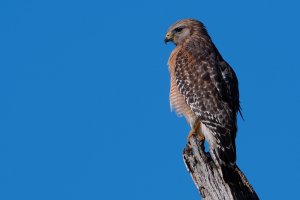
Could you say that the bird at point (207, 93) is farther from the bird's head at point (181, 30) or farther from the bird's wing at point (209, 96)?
the bird's head at point (181, 30)

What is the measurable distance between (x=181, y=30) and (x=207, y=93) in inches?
81.8

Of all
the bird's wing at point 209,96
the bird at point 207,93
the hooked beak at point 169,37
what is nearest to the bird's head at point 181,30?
the hooked beak at point 169,37

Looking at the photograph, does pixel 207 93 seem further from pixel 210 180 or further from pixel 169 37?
pixel 210 180

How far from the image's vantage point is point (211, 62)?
9.48 metres

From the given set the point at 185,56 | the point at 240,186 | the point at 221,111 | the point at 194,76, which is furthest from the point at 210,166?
the point at 185,56

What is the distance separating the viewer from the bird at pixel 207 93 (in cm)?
828

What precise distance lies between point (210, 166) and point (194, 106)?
2001mm

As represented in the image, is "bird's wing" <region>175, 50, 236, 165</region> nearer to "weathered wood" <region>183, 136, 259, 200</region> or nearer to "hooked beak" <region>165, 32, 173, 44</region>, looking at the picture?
"weathered wood" <region>183, 136, 259, 200</region>

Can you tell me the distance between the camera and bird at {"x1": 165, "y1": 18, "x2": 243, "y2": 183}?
27.2ft

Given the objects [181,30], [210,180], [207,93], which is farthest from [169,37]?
[210,180]

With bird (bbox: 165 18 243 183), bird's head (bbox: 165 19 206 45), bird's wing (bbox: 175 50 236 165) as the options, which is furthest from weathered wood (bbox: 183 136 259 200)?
bird's head (bbox: 165 19 206 45)

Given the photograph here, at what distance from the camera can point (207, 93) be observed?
8930mm

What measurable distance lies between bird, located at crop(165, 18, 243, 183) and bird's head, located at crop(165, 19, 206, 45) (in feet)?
0.40

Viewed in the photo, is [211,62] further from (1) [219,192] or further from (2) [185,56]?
(1) [219,192]
